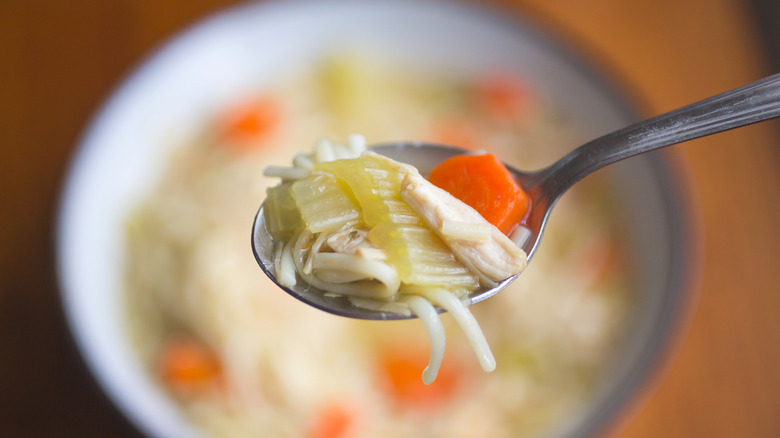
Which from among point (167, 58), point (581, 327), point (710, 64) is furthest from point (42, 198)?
point (710, 64)

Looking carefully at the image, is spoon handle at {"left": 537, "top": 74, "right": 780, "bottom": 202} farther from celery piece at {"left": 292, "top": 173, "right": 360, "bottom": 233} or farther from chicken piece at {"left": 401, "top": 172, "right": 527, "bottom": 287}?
celery piece at {"left": 292, "top": 173, "right": 360, "bottom": 233}

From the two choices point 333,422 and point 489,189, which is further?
point 333,422

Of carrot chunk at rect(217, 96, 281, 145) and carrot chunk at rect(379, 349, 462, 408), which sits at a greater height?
carrot chunk at rect(217, 96, 281, 145)

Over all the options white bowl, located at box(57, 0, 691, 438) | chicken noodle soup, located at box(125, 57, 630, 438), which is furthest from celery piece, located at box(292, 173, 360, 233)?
chicken noodle soup, located at box(125, 57, 630, 438)

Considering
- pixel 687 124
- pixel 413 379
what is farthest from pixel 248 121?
pixel 687 124

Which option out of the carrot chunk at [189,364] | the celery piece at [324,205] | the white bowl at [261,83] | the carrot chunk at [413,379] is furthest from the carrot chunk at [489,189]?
the carrot chunk at [189,364]

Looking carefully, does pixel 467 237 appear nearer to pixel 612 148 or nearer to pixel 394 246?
pixel 394 246
